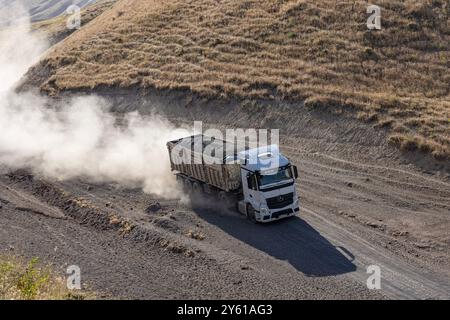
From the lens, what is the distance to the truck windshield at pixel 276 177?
25.7 metres

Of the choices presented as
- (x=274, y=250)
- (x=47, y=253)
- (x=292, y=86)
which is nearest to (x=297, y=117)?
(x=292, y=86)

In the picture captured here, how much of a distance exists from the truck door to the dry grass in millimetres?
9035

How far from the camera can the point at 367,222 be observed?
1064 inches

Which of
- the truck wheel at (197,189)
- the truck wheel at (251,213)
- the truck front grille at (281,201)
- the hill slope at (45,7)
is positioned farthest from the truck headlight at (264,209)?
the hill slope at (45,7)

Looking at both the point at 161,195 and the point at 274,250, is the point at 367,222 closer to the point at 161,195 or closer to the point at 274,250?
the point at 274,250

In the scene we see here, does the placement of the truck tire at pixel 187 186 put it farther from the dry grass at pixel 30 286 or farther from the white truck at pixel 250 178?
the dry grass at pixel 30 286

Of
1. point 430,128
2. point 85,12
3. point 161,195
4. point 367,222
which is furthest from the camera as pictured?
point 85,12

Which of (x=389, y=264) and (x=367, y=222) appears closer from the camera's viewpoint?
(x=389, y=264)

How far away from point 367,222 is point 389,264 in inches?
175

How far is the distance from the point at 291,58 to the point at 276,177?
2345cm

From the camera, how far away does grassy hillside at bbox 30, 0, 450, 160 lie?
39062mm

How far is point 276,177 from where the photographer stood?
2584cm
